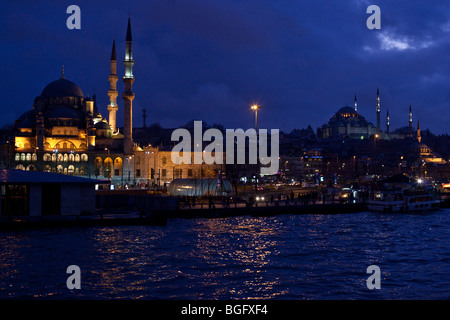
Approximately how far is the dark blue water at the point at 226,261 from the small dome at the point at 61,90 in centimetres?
6514

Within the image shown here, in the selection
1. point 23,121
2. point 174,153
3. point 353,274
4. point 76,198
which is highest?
point 23,121

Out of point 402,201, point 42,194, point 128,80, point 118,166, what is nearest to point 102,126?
point 118,166

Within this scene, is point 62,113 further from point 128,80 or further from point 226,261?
point 226,261

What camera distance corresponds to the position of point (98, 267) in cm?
2131

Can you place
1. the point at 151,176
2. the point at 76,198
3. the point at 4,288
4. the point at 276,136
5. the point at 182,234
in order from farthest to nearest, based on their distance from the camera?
the point at 276,136, the point at 151,176, the point at 76,198, the point at 182,234, the point at 4,288

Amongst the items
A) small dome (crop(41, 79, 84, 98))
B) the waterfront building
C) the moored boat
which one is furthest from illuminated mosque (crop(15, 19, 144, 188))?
the waterfront building

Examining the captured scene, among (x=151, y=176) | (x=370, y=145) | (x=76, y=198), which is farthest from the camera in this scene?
(x=370, y=145)

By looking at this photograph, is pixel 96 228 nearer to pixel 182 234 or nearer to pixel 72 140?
pixel 182 234

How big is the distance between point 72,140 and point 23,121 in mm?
8676

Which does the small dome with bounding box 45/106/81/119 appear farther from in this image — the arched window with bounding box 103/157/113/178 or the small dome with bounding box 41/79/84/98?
the arched window with bounding box 103/157/113/178

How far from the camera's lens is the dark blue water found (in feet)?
58.3

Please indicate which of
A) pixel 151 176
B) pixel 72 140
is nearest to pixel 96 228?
pixel 151 176

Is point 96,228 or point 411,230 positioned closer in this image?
point 96,228

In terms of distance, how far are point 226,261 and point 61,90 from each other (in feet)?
258
